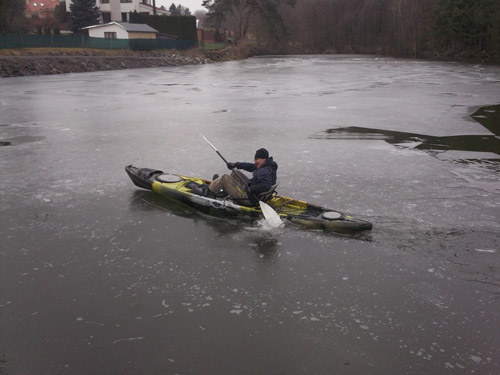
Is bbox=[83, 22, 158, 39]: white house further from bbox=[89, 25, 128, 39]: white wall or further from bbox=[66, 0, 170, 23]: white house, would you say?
bbox=[66, 0, 170, 23]: white house

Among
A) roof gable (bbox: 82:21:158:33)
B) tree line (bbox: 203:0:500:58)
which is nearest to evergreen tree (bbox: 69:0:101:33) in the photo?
roof gable (bbox: 82:21:158:33)

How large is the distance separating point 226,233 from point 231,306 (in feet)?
5.08

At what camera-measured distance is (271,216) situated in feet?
16.9

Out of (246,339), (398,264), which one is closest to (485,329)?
(398,264)

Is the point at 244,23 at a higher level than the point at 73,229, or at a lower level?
higher

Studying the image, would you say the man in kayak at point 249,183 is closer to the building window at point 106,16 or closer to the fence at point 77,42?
the fence at point 77,42

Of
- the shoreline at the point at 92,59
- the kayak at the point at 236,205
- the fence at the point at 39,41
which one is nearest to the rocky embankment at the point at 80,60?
the shoreline at the point at 92,59

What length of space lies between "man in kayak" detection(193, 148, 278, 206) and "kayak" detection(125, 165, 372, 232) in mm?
94

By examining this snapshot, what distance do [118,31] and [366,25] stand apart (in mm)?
40072

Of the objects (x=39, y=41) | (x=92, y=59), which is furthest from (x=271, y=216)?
(x=39, y=41)

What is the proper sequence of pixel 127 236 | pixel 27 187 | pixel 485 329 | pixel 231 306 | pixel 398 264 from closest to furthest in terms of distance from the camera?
pixel 485 329
pixel 231 306
pixel 398 264
pixel 127 236
pixel 27 187

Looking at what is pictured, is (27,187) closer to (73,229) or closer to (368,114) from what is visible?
(73,229)

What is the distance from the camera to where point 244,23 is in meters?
65.4

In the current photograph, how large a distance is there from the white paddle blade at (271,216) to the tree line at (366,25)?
1583 inches
